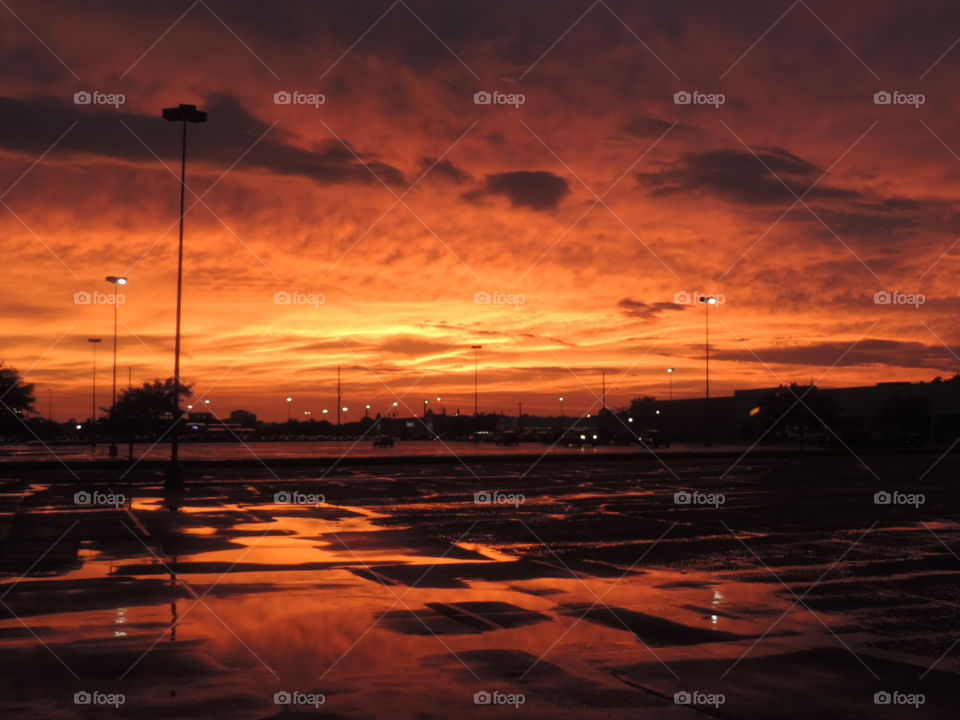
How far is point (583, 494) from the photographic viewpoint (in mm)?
30109

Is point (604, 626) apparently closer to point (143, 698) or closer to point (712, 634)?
point (712, 634)

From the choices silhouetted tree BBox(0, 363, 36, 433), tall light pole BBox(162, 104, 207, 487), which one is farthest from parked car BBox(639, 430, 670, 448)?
tall light pole BBox(162, 104, 207, 487)

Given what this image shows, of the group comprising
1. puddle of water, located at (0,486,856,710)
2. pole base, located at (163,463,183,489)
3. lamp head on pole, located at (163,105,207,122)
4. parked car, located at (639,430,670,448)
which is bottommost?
puddle of water, located at (0,486,856,710)

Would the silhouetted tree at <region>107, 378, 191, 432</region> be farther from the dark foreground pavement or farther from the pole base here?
the dark foreground pavement

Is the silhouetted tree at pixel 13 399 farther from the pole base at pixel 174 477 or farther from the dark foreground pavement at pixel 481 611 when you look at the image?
the dark foreground pavement at pixel 481 611

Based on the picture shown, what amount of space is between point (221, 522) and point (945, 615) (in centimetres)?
1485

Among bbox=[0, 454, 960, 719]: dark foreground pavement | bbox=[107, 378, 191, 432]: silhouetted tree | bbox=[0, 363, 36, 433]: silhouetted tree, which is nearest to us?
bbox=[0, 454, 960, 719]: dark foreground pavement

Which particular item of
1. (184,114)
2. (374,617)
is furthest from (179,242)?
(374,617)

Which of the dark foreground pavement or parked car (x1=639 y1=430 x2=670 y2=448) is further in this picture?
parked car (x1=639 y1=430 x2=670 y2=448)

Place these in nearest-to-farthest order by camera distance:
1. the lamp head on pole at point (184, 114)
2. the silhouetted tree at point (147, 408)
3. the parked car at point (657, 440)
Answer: the lamp head on pole at point (184, 114) → the silhouetted tree at point (147, 408) → the parked car at point (657, 440)

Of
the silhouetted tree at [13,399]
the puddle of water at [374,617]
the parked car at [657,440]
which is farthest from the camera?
the parked car at [657,440]

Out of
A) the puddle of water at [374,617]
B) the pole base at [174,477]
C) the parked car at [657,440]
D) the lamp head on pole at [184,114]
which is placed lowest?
the puddle of water at [374,617]

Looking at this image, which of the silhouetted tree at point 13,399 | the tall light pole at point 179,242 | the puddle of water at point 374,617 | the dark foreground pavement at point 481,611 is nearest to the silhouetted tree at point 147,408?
the silhouetted tree at point 13,399

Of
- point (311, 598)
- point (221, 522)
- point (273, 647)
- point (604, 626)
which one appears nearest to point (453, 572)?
point (311, 598)
